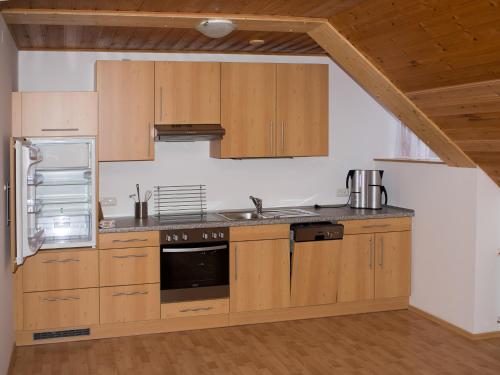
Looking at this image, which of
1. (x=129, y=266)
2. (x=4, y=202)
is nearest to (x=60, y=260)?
(x=129, y=266)

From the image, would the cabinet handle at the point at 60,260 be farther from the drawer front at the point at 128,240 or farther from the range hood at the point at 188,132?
the range hood at the point at 188,132

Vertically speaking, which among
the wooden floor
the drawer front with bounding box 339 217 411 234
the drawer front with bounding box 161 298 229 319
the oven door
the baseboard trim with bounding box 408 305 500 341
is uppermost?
the drawer front with bounding box 339 217 411 234

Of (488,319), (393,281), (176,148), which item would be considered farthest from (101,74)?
(488,319)

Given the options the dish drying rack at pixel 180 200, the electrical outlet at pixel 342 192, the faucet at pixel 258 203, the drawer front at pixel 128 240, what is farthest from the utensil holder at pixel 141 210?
the electrical outlet at pixel 342 192

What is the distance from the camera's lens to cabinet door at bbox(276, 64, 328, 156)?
5.72 metres

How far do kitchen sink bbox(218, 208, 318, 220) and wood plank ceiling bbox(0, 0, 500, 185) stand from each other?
59.8 inches

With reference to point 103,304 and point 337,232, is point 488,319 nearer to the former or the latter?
point 337,232

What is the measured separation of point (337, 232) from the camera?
18.3 feet

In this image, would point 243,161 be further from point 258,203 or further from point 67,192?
point 67,192

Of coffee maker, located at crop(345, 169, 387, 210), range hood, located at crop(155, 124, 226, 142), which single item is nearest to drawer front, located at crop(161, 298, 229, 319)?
range hood, located at crop(155, 124, 226, 142)

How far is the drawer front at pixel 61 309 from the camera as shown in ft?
16.2

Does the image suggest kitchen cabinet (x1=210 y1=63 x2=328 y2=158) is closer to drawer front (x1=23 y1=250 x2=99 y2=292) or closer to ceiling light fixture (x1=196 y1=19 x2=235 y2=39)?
ceiling light fixture (x1=196 y1=19 x2=235 y2=39)

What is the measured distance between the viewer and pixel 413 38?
3768 millimetres

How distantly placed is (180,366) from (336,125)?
2.95 m
